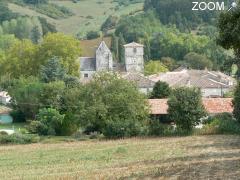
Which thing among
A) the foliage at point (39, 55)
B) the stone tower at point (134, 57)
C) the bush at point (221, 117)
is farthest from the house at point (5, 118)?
the stone tower at point (134, 57)

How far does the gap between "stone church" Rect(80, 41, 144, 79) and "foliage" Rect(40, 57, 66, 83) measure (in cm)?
4748

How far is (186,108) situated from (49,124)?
13045 mm

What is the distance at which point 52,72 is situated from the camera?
97375mm

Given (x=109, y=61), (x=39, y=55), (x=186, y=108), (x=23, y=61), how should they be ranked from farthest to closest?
(x=109, y=61)
(x=39, y=55)
(x=23, y=61)
(x=186, y=108)

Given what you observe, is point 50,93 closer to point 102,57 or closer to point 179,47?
point 102,57

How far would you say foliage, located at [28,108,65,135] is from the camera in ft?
222

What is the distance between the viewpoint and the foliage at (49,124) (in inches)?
2667

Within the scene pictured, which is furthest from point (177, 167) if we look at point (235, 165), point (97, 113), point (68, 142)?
point (97, 113)

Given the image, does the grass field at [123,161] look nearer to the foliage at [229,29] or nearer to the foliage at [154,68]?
the foliage at [229,29]

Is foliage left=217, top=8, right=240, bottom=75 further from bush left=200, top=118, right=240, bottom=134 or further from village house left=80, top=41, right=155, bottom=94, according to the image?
village house left=80, top=41, right=155, bottom=94

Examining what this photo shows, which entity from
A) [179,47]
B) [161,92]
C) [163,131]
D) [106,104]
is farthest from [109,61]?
[163,131]

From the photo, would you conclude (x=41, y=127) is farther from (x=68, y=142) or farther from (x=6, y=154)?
(x=6, y=154)

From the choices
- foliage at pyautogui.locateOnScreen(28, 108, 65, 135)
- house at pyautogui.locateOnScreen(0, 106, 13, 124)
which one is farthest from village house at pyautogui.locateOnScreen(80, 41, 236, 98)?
foliage at pyautogui.locateOnScreen(28, 108, 65, 135)

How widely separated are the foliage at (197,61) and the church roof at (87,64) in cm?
2019
